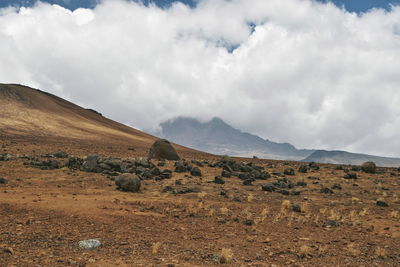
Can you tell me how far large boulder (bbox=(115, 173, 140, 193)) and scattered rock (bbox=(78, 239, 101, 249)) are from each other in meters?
9.05

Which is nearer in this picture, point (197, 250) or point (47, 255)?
point (47, 255)

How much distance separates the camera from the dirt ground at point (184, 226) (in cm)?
956

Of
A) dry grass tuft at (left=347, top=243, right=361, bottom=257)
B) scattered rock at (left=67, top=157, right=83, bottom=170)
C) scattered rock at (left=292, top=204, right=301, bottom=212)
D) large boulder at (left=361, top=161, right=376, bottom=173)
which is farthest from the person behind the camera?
large boulder at (left=361, top=161, right=376, bottom=173)

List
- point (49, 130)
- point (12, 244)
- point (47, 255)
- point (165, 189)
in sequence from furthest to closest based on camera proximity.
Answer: point (49, 130)
point (165, 189)
point (12, 244)
point (47, 255)

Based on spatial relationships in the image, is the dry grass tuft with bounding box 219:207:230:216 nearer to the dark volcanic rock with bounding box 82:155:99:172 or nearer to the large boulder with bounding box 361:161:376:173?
the dark volcanic rock with bounding box 82:155:99:172

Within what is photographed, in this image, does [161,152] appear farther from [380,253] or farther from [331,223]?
[380,253]

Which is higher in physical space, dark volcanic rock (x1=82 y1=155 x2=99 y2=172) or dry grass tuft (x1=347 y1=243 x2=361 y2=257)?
dry grass tuft (x1=347 y1=243 x2=361 y2=257)

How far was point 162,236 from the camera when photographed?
11555 mm

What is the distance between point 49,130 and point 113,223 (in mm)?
52422

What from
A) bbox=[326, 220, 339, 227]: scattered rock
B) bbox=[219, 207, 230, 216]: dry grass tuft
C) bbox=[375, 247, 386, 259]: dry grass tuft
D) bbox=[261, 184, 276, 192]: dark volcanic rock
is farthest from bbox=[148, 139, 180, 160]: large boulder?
bbox=[375, 247, 386, 259]: dry grass tuft

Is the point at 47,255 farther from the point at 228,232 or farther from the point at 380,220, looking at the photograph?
the point at 380,220

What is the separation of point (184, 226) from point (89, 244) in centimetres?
426

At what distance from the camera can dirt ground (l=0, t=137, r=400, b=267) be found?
956 cm

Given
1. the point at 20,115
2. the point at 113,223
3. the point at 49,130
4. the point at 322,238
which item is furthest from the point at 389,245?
the point at 20,115
